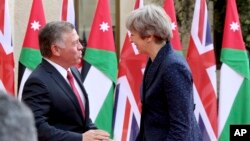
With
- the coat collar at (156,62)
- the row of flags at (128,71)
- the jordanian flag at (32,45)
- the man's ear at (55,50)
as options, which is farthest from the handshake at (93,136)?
the jordanian flag at (32,45)

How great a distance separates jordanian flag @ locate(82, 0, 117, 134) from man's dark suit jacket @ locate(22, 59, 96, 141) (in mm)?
2462

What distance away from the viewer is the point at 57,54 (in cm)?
318

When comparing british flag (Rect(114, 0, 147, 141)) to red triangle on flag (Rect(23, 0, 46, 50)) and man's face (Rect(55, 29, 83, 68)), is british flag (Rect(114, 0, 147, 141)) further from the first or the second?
man's face (Rect(55, 29, 83, 68))

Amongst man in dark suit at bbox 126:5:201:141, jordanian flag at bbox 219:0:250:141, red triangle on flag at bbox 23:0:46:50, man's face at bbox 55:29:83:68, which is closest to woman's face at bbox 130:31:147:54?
man in dark suit at bbox 126:5:201:141

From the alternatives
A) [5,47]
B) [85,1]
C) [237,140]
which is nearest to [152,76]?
[237,140]

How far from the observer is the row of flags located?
555 centimetres

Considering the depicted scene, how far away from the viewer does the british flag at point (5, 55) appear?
17.6 feet

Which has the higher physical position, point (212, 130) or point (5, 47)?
point (5, 47)

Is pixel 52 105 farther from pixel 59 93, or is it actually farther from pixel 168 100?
pixel 168 100

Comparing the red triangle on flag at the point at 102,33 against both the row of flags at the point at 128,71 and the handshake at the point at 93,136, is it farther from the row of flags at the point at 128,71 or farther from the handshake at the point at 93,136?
the handshake at the point at 93,136

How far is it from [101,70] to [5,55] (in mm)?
858

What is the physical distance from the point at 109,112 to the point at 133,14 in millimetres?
2761

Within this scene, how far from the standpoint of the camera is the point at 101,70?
224 inches

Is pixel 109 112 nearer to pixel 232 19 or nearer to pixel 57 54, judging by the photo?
pixel 232 19
